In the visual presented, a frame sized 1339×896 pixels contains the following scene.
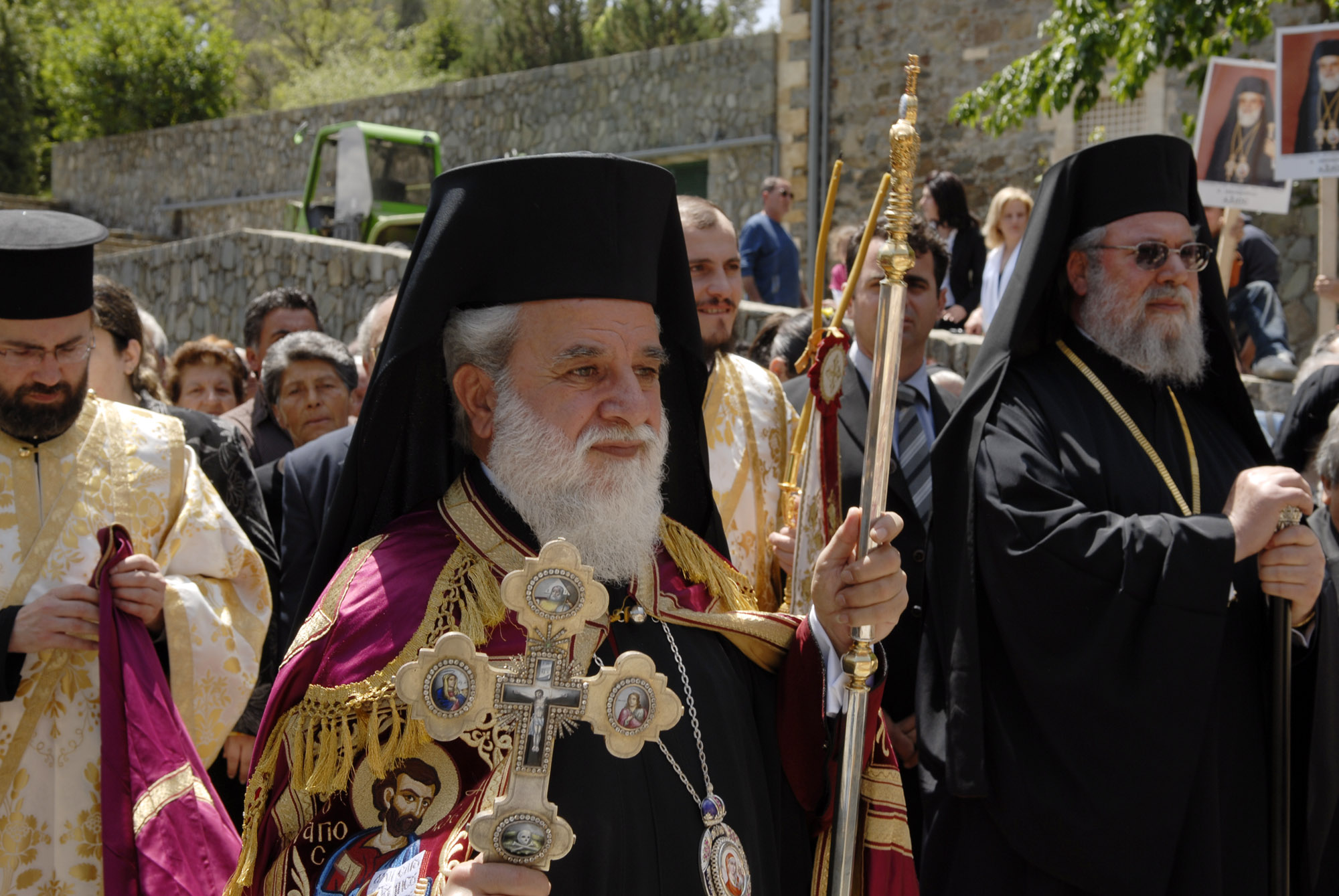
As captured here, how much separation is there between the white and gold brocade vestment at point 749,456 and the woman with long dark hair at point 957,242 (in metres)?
5.54

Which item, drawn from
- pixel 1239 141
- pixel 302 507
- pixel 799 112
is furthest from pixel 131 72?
pixel 302 507

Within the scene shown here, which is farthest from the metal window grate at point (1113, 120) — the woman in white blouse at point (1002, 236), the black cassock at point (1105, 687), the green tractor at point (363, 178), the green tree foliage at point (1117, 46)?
the black cassock at point (1105, 687)

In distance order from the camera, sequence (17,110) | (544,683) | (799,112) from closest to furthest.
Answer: (544,683), (799,112), (17,110)

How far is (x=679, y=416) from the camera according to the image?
288 cm

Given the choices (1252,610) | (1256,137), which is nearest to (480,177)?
(1252,610)

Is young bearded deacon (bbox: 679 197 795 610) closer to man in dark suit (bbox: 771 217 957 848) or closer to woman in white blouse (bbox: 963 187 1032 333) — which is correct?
man in dark suit (bbox: 771 217 957 848)

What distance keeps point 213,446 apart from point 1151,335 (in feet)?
9.57

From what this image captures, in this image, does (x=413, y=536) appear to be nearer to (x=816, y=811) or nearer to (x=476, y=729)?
(x=476, y=729)

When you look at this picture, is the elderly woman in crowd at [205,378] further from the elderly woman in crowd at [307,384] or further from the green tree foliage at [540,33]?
the green tree foliage at [540,33]

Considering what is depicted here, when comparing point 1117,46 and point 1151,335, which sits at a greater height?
point 1117,46

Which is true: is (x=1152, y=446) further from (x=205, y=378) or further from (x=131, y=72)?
(x=131, y=72)

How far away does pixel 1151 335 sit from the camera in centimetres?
379

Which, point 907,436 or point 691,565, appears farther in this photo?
point 907,436

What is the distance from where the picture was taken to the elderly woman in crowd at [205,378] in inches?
268
